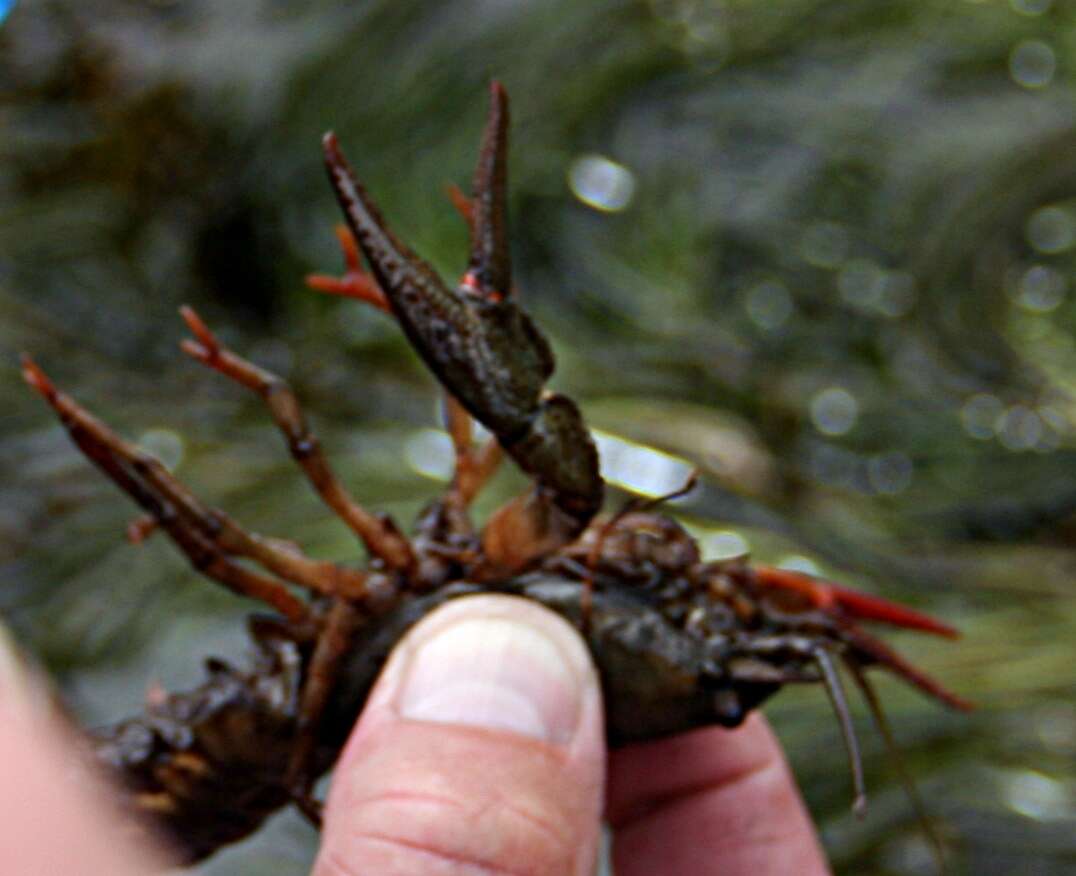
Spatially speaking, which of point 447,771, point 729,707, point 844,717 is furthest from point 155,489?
point 844,717

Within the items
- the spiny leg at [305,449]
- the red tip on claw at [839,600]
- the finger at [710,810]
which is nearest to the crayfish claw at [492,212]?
the spiny leg at [305,449]

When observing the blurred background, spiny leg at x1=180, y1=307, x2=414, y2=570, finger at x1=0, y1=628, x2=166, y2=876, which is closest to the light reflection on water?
the blurred background

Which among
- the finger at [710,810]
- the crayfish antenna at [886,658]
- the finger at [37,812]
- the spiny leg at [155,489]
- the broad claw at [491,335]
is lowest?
the finger at [710,810]

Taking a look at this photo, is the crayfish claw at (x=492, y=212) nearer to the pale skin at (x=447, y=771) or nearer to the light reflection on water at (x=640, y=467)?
the pale skin at (x=447, y=771)

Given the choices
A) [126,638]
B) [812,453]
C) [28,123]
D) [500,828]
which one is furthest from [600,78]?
[500,828]

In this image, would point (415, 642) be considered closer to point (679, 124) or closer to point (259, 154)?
point (259, 154)

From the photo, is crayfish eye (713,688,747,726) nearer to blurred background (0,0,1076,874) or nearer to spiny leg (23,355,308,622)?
spiny leg (23,355,308,622)
